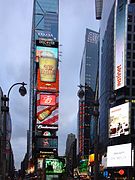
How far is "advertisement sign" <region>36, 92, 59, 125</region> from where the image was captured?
6486 inches

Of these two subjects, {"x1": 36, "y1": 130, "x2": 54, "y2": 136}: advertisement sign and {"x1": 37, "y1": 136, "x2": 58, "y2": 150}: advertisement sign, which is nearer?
{"x1": 37, "y1": 136, "x2": 58, "y2": 150}: advertisement sign

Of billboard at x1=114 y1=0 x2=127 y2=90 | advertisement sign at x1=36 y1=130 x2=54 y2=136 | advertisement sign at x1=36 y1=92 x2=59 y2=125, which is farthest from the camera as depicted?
advertisement sign at x1=36 y1=130 x2=54 y2=136

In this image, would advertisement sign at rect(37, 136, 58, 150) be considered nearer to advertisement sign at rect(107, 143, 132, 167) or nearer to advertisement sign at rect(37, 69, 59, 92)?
advertisement sign at rect(37, 69, 59, 92)

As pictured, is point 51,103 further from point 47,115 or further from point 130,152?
point 130,152

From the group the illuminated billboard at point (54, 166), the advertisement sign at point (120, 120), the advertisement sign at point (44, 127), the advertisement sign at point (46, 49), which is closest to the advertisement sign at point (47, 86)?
the advertisement sign at point (46, 49)

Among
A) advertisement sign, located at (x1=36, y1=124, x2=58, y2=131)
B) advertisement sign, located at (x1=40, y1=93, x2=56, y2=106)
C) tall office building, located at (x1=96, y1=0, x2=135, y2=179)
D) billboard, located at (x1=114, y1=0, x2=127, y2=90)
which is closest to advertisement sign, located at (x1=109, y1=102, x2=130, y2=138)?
tall office building, located at (x1=96, y1=0, x2=135, y2=179)

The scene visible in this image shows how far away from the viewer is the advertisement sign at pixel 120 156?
76.6 meters

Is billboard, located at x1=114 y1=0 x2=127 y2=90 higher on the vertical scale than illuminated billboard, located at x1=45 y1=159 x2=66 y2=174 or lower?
higher

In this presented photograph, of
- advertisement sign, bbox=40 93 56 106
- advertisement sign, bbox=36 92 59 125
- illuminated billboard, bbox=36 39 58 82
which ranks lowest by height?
advertisement sign, bbox=36 92 59 125

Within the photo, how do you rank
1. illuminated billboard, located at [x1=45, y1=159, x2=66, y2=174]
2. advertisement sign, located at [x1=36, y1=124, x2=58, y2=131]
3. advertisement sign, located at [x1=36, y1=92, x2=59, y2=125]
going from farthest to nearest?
advertisement sign, located at [x1=36, y1=124, x2=58, y2=131] → advertisement sign, located at [x1=36, y1=92, x2=59, y2=125] → illuminated billboard, located at [x1=45, y1=159, x2=66, y2=174]

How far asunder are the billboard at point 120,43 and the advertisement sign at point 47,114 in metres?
31.5

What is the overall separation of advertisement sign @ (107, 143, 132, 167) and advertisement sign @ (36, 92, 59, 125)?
267ft

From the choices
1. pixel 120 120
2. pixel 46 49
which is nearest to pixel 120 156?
pixel 120 120

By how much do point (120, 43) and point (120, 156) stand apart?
233 feet
